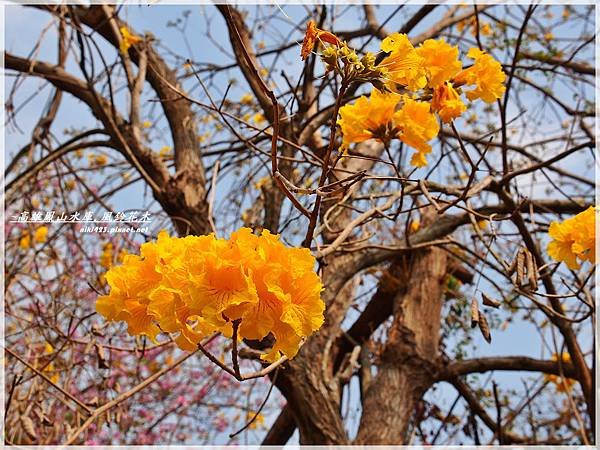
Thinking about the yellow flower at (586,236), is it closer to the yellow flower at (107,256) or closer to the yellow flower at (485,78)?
the yellow flower at (485,78)

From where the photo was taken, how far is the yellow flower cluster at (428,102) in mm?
1231

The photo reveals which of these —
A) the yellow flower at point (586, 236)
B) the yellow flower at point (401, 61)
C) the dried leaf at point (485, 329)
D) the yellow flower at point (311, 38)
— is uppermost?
the yellow flower at point (401, 61)

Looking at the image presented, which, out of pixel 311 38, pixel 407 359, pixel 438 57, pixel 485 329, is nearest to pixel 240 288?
pixel 311 38

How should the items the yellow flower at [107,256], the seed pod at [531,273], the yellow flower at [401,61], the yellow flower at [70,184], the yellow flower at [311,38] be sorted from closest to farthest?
1. the yellow flower at [311,38]
2. the yellow flower at [401,61]
3. the seed pod at [531,273]
4. the yellow flower at [107,256]
5. the yellow flower at [70,184]

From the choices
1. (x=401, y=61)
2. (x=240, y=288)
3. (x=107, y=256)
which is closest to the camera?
(x=240, y=288)

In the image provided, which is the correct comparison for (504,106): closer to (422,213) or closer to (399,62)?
(399,62)

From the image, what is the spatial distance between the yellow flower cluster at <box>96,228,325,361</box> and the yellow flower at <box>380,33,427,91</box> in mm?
392

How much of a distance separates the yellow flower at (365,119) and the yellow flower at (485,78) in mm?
Answer: 177

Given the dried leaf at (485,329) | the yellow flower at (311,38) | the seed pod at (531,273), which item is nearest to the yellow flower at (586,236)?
the seed pod at (531,273)

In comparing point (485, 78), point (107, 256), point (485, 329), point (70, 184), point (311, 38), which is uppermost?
point (70, 184)

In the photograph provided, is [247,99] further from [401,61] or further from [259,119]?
[401,61]

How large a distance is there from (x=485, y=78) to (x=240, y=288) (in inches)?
34.7

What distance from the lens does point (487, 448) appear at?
277 cm

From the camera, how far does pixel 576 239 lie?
1.26m
